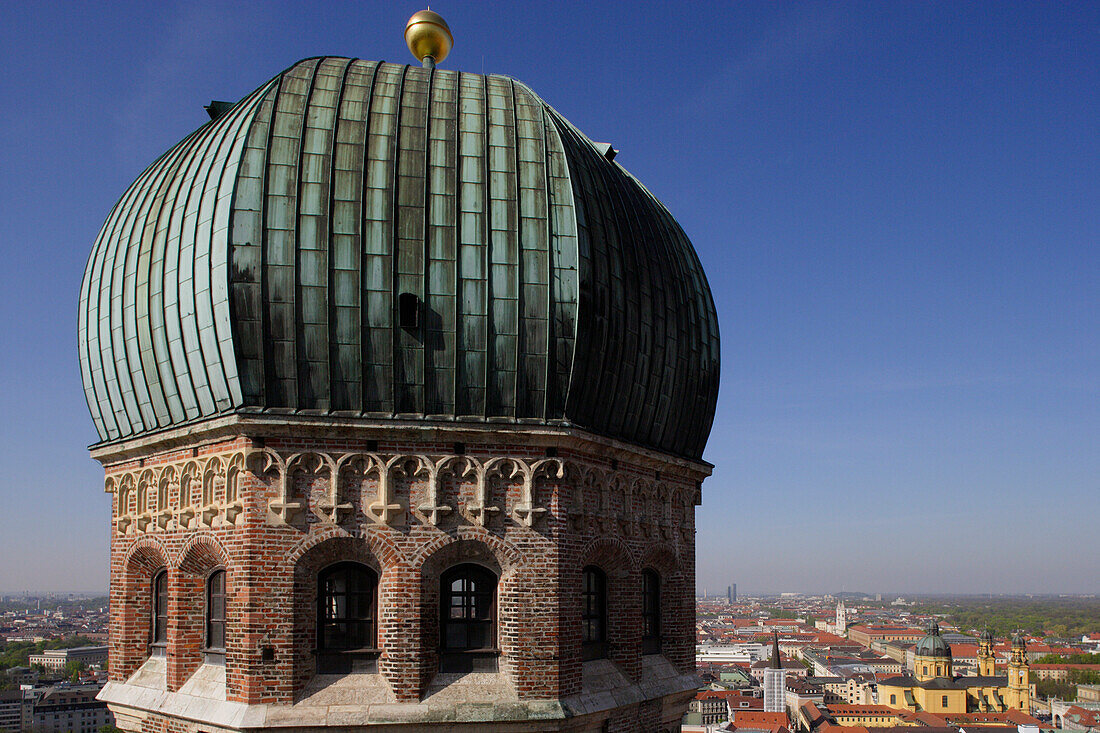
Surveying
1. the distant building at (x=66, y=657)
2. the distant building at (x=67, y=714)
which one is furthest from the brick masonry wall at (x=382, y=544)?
the distant building at (x=66, y=657)

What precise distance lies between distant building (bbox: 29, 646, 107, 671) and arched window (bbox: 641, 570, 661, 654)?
178 m

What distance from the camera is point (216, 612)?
50.9 ft

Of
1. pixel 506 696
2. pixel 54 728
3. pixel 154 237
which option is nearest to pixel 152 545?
pixel 154 237

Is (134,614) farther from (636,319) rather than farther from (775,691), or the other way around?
(775,691)

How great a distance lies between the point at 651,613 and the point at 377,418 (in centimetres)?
681

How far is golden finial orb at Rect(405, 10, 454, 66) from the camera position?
66.8 feet

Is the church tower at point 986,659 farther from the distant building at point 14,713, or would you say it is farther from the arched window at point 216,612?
the arched window at point 216,612

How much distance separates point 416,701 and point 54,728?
12358cm

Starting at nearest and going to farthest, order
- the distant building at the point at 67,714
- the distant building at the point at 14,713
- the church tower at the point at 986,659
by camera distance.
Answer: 1. the distant building at the point at 67,714
2. the distant building at the point at 14,713
3. the church tower at the point at 986,659

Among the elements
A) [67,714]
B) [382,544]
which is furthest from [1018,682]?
[382,544]

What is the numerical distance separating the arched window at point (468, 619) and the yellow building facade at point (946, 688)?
15006cm

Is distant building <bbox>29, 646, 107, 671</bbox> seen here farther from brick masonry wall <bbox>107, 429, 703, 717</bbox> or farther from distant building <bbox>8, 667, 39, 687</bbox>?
brick masonry wall <bbox>107, 429, 703, 717</bbox>

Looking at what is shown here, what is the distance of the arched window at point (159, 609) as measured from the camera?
16.9 meters

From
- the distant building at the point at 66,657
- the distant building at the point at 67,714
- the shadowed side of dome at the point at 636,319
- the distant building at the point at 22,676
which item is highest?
the shadowed side of dome at the point at 636,319
